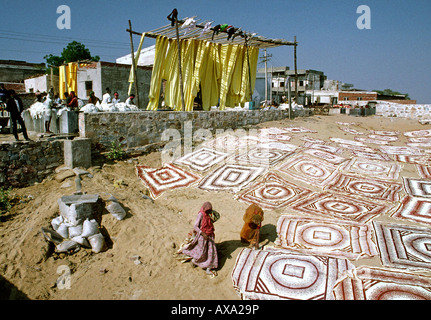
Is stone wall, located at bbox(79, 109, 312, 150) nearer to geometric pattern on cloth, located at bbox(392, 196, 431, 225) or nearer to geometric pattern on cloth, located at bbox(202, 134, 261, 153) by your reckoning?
geometric pattern on cloth, located at bbox(202, 134, 261, 153)

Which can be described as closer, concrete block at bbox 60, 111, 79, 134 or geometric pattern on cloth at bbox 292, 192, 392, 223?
geometric pattern on cloth at bbox 292, 192, 392, 223

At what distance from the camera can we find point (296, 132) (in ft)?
36.4

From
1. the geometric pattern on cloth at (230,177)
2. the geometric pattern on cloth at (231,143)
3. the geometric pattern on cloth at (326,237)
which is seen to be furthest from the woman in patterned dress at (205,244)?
the geometric pattern on cloth at (231,143)

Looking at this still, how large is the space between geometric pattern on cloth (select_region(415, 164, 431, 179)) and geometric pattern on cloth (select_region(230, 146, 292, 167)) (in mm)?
3269

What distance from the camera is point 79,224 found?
17.2ft

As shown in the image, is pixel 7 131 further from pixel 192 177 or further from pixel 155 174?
pixel 192 177

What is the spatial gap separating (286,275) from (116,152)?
18.3 ft

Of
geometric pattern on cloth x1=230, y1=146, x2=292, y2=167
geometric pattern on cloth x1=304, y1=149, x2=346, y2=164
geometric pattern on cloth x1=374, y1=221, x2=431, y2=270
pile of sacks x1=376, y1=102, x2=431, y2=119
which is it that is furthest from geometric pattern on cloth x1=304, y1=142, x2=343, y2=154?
pile of sacks x1=376, y1=102, x2=431, y2=119

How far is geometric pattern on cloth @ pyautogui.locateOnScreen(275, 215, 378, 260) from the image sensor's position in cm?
443

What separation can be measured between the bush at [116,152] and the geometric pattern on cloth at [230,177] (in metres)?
2.39

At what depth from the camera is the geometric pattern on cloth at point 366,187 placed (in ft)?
21.0

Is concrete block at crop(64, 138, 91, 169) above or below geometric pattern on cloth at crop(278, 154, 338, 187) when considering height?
above

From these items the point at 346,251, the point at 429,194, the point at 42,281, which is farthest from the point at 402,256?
the point at 42,281

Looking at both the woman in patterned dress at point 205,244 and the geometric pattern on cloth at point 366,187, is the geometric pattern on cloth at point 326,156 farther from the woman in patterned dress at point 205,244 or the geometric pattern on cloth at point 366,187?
the woman in patterned dress at point 205,244
